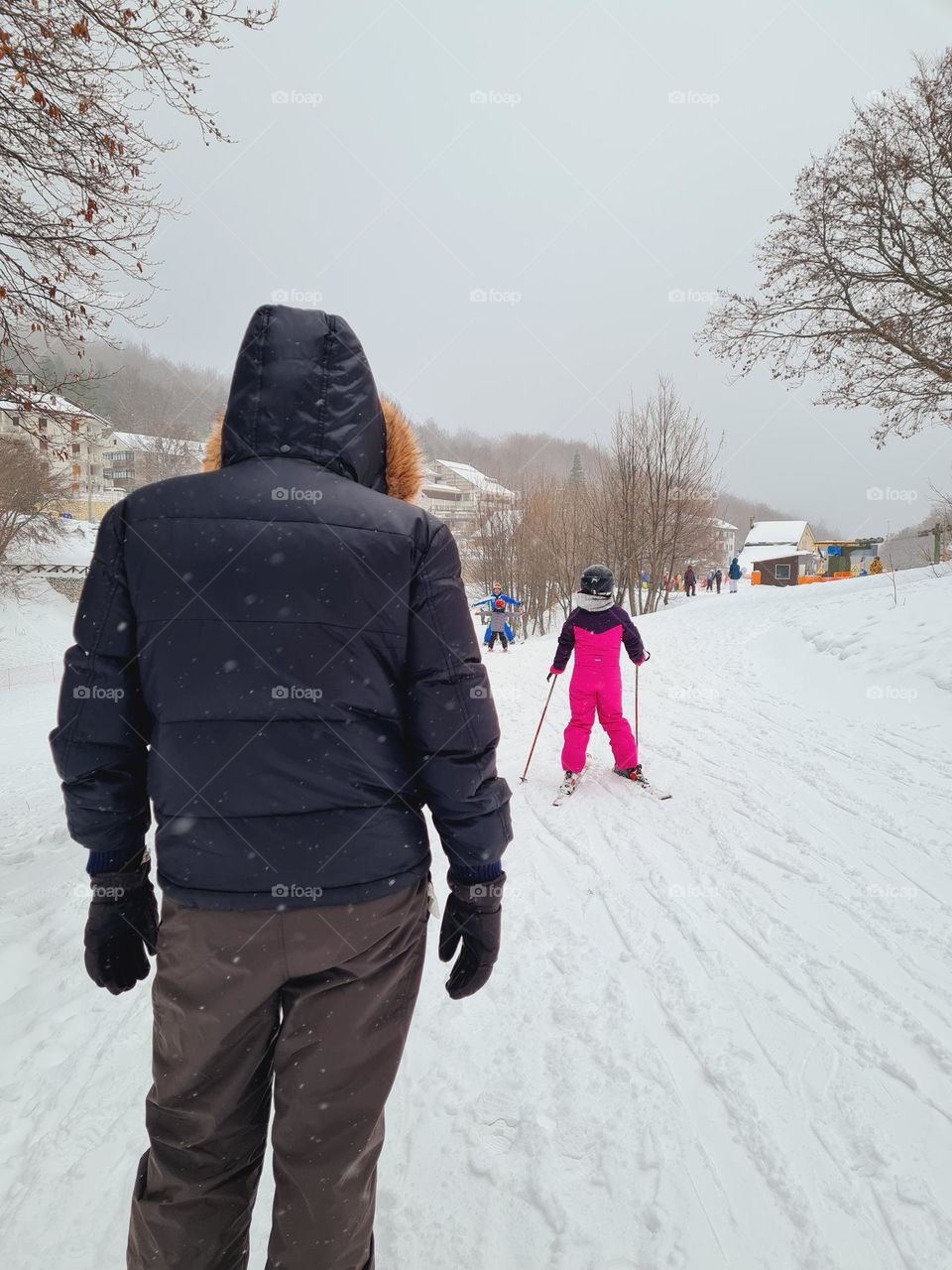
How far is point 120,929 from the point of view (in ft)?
5.40

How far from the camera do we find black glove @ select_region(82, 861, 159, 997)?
5.23 ft

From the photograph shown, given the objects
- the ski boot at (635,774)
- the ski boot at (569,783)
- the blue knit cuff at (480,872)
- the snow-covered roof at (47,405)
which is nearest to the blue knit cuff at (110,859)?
the blue knit cuff at (480,872)

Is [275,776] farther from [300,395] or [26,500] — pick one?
[26,500]

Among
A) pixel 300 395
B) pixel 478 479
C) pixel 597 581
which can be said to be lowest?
pixel 597 581

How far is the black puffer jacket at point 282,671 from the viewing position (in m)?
1.39

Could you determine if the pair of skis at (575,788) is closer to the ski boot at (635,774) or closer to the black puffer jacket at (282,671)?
the ski boot at (635,774)

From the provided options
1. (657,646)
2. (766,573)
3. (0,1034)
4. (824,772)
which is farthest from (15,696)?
(766,573)

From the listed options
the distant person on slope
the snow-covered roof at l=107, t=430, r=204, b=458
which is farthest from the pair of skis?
the snow-covered roof at l=107, t=430, r=204, b=458

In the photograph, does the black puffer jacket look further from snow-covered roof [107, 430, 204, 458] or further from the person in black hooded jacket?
snow-covered roof [107, 430, 204, 458]

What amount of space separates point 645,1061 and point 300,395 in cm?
287

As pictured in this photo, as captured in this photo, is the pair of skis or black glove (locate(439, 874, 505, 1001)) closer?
black glove (locate(439, 874, 505, 1001))

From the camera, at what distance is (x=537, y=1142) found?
2246 mm

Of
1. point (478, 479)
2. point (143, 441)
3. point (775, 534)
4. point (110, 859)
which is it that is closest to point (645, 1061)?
point (110, 859)

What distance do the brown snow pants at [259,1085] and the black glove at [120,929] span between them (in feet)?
1.00
